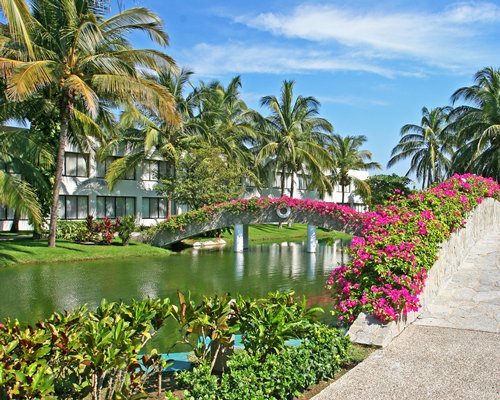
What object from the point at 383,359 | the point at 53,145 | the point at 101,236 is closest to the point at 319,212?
the point at 101,236

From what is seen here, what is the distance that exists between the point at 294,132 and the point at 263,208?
13738 millimetres

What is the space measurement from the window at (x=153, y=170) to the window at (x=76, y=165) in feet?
14.8

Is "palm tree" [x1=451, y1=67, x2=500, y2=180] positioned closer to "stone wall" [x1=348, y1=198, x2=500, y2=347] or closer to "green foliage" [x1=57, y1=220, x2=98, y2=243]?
"stone wall" [x1=348, y1=198, x2=500, y2=347]

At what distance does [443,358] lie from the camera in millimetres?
6059

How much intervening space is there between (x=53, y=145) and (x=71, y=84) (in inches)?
270

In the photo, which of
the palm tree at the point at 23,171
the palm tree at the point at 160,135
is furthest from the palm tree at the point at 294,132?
the palm tree at the point at 23,171

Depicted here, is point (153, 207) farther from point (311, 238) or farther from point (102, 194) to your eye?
point (311, 238)

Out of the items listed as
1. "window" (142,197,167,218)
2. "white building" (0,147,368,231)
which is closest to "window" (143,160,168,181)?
"white building" (0,147,368,231)

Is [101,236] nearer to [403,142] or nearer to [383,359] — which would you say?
[383,359]

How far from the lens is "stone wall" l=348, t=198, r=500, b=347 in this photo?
6633 mm

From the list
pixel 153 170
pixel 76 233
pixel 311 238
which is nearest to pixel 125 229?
pixel 76 233

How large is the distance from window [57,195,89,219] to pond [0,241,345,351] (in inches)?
452

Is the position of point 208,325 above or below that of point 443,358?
above

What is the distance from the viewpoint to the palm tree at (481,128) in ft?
113
